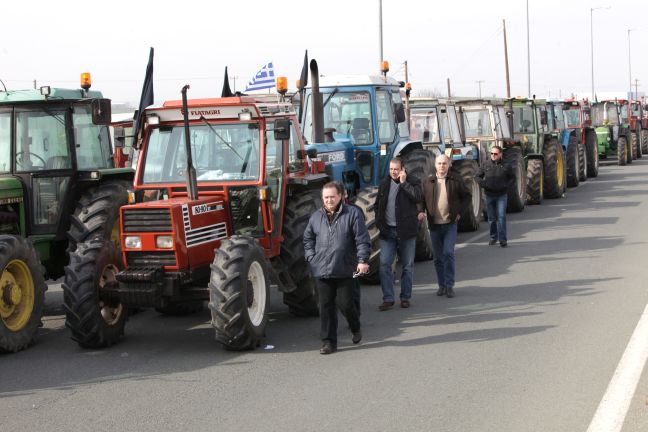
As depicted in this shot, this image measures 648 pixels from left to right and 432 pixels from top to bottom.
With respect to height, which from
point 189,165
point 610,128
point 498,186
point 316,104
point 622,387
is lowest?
point 622,387

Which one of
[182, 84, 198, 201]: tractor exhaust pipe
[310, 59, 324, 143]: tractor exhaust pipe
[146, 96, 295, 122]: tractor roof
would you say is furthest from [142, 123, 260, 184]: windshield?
[310, 59, 324, 143]: tractor exhaust pipe

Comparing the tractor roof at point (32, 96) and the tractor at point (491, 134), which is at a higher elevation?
the tractor roof at point (32, 96)

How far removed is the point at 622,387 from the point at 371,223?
5314mm

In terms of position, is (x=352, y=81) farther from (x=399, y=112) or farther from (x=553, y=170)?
(x=553, y=170)

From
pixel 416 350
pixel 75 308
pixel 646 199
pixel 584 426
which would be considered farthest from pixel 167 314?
pixel 646 199

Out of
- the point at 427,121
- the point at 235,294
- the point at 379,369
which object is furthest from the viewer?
the point at 427,121

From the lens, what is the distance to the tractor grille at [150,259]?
9.09 meters

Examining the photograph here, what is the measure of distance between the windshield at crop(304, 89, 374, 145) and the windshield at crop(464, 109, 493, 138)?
6779mm

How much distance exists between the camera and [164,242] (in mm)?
9047

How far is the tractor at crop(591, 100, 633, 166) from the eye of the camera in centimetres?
3700

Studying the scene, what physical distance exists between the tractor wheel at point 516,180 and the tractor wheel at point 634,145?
18.9 m

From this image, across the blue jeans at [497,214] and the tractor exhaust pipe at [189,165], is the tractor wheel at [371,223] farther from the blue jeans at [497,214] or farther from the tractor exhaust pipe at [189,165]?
the blue jeans at [497,214]

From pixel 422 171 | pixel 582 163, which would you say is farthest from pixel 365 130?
pixel 582 163

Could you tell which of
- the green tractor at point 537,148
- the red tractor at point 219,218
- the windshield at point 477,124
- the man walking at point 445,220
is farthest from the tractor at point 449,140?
the red tractor at point 219,218
